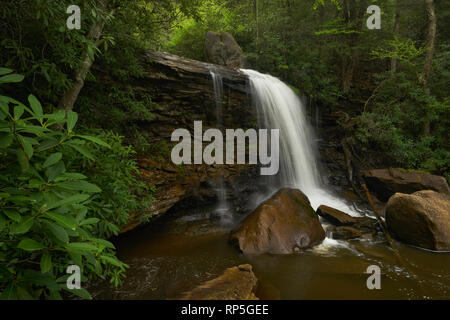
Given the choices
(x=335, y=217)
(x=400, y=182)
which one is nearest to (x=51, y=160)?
(x=335, y=217)

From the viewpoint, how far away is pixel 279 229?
4641 mm

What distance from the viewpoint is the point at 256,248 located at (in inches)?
170

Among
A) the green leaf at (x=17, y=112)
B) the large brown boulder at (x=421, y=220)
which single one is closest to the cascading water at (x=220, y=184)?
the large brown boulder at (x=421, y=220)

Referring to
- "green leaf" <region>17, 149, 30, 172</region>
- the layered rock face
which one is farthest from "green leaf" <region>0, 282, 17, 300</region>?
the layered rock face

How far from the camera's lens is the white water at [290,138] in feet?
26.1

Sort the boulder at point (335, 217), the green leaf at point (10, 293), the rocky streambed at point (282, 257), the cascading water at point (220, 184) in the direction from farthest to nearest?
the cascading water at point (220, 184) < the boulder at point (335, 217) < the rocky streambed at point (282, 257) < the green leaf at point (10, 293)

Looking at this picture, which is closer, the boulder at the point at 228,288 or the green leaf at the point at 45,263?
the green leaf at the point at 45,263

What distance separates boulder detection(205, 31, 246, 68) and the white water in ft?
8.29

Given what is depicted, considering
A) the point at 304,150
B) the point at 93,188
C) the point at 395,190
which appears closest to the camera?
the point at 93,188

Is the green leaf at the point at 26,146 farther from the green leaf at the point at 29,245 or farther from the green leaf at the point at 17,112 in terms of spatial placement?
the green leaf at the point at 29,245

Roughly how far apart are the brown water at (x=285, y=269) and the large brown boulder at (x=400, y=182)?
2890 mm

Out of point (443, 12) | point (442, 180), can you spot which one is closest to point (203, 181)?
point (442, 180)
